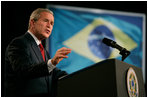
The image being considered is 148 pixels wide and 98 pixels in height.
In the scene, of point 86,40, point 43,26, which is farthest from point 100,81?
point 86,40

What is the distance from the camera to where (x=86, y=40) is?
3555mm

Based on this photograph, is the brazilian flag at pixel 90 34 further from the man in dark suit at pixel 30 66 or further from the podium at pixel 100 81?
the podium at pixel 100 81

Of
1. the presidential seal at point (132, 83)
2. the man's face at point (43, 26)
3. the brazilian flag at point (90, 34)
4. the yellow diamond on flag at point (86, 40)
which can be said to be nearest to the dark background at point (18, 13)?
the brazilian flag at point (90, 34)

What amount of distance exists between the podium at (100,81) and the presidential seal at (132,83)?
2 cm

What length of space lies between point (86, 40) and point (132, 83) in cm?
207

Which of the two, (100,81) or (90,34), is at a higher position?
(90,34)

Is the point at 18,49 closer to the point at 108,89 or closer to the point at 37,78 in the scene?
the point at 37,78

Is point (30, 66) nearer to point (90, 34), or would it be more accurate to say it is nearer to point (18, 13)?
point (18, 13)

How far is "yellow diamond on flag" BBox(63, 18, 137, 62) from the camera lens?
3.49 m

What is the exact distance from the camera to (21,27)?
3.20m

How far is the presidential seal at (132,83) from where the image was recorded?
4.80ft

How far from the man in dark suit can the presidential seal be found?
45cm

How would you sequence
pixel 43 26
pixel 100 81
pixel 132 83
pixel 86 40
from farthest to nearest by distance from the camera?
pixel 86 40 → pixel 43 26 → pixel 132 83 → pixel 100 81

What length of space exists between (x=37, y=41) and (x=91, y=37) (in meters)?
1.76
